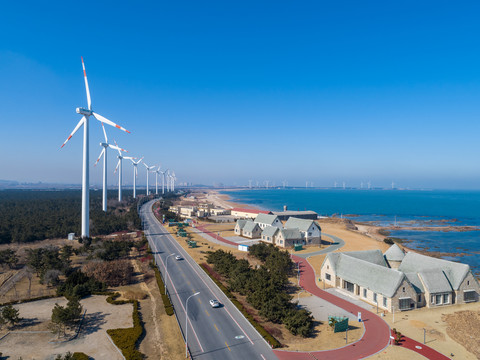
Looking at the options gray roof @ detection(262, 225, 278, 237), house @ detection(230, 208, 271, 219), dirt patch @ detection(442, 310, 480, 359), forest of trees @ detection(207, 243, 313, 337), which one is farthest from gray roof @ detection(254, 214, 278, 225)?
dirt patch @ detection(442, 310, 480, 359)

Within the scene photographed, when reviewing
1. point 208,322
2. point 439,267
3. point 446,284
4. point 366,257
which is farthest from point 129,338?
point 439,267

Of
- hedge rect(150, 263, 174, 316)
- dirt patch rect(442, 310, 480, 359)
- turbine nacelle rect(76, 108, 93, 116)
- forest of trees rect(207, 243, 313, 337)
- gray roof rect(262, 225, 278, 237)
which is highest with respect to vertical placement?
turbine nacelle rect(76, 108, 93, 116)

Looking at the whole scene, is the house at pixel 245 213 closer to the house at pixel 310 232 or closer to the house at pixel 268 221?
the house at pixel 268 221

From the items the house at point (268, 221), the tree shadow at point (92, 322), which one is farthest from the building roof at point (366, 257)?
the house at point (268, 221)

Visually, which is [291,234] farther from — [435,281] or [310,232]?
[435,281]

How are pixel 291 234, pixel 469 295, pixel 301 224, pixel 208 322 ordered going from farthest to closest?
pixel 301 224 → pixel 291 234 → pixel 469 295 → pixel 208 322

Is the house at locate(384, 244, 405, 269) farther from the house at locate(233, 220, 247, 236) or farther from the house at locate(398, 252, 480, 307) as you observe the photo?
the house at locate(233, 220, 247, 236)

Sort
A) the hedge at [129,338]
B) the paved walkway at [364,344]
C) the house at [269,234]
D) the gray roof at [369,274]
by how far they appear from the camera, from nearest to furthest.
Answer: the hedge at [129,338], the paved walkway at [364,344], the gray roof at [369,274], the house at [269,234]
